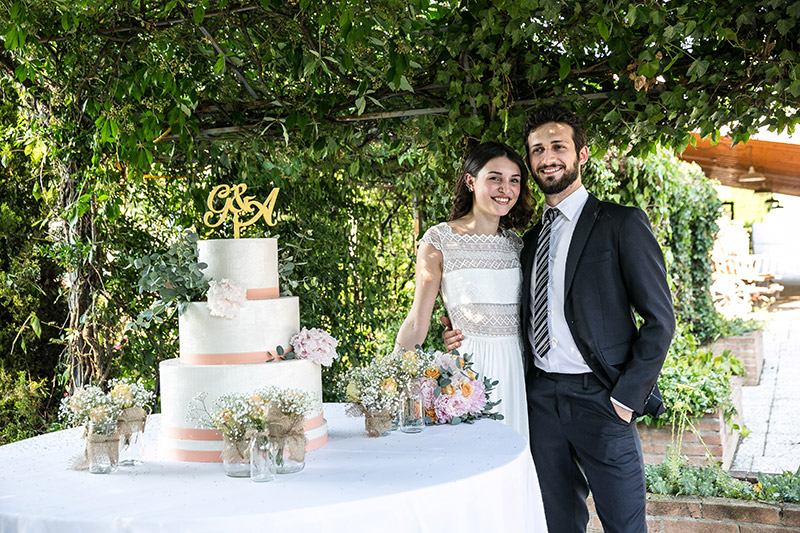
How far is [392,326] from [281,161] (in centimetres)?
A: 247

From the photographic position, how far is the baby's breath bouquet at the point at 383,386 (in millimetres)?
2607

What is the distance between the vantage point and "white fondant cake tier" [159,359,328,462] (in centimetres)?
238

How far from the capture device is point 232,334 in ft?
8.10

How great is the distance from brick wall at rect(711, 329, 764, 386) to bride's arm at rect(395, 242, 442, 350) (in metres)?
6.66

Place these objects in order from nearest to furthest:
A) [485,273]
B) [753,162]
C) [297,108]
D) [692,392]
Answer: [485,273]
[297,108]
[692,392]
[753,162]

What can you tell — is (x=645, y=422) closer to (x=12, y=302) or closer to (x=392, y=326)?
(x=392, y=326)

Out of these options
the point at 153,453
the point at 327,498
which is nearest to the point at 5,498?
the point at 153,453

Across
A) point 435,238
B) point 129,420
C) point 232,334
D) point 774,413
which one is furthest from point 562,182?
point 774,413

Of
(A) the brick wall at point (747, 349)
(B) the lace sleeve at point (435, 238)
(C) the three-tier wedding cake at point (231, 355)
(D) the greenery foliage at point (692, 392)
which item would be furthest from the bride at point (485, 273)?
(A) the brick wall at point (747, 349)

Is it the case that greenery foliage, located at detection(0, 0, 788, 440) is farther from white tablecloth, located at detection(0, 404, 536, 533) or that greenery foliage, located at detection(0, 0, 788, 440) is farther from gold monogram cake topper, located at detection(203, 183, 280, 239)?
white tablecloth, located at detection(0, 404, 536, 533)

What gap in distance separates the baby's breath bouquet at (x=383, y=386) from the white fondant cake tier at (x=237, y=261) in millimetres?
467

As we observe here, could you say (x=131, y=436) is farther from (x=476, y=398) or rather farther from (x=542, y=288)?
(x=542, y=288)

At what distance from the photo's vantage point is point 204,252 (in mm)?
2564

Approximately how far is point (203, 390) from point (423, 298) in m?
1.24
